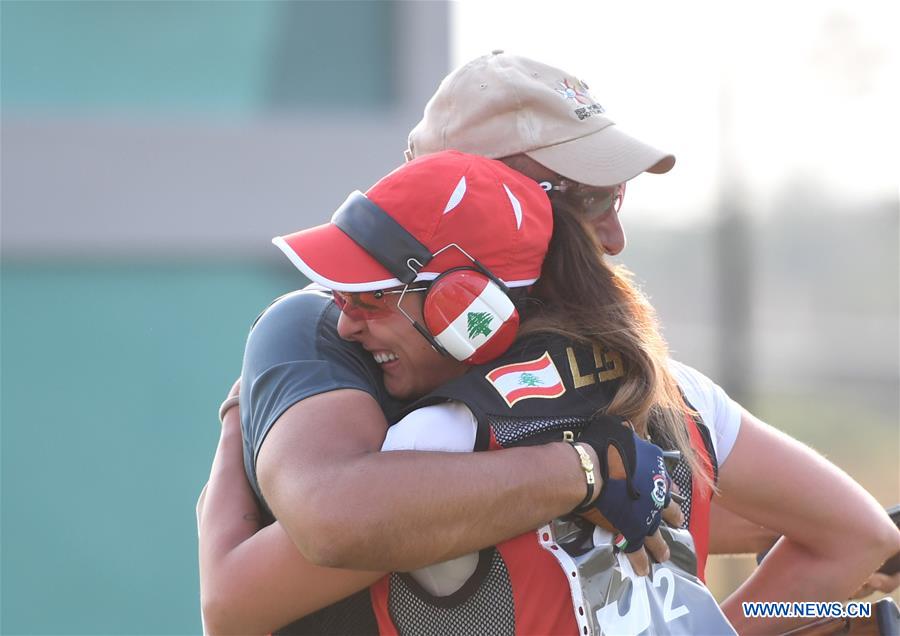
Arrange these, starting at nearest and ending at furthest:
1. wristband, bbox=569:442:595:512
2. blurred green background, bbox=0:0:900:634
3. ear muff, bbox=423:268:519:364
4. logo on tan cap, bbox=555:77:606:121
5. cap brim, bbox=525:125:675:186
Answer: wristband, bbox=569:442:595:512 → ear muff, bbox=423:268:519:364 → cap brim, bbox=525:125:675:186 → logo on tan cap, bbox=555:77:606:121 → blurred green background, bbox=0:0:900:634

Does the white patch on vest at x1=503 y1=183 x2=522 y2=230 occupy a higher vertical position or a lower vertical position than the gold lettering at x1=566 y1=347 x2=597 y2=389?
higher

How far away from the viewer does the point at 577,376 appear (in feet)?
6.82

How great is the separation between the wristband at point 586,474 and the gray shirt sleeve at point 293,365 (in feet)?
1.38

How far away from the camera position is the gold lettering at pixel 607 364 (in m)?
2.12

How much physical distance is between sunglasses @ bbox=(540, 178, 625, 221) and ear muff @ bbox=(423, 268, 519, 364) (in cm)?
41

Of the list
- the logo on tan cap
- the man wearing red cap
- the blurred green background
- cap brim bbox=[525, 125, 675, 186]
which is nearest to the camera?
the man wearing red cap

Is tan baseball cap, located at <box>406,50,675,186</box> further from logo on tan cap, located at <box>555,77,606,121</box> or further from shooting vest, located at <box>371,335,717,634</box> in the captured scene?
shooting vest, located at <box>371,335,717,634</box>

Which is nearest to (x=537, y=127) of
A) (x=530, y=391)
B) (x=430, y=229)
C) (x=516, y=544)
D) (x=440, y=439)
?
(x=430, y=229)

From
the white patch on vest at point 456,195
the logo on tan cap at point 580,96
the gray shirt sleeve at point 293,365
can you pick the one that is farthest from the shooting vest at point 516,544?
the logo on tan cap at point 580,96

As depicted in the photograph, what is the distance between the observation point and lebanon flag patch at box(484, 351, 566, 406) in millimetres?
1972

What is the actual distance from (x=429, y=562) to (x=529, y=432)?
31 cm

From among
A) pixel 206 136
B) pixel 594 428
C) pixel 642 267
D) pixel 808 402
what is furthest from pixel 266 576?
pixel 642 267

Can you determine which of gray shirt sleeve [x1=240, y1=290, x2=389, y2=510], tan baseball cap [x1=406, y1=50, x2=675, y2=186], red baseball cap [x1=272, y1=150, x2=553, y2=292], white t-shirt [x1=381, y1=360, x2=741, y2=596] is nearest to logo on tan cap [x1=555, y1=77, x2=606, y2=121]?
tan baseball cap [x1=406, y1=50, x2=675, y2=186]

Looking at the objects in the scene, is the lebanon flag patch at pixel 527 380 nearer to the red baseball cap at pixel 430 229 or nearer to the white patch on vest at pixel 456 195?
the red baseball cap at pixel 430 229
